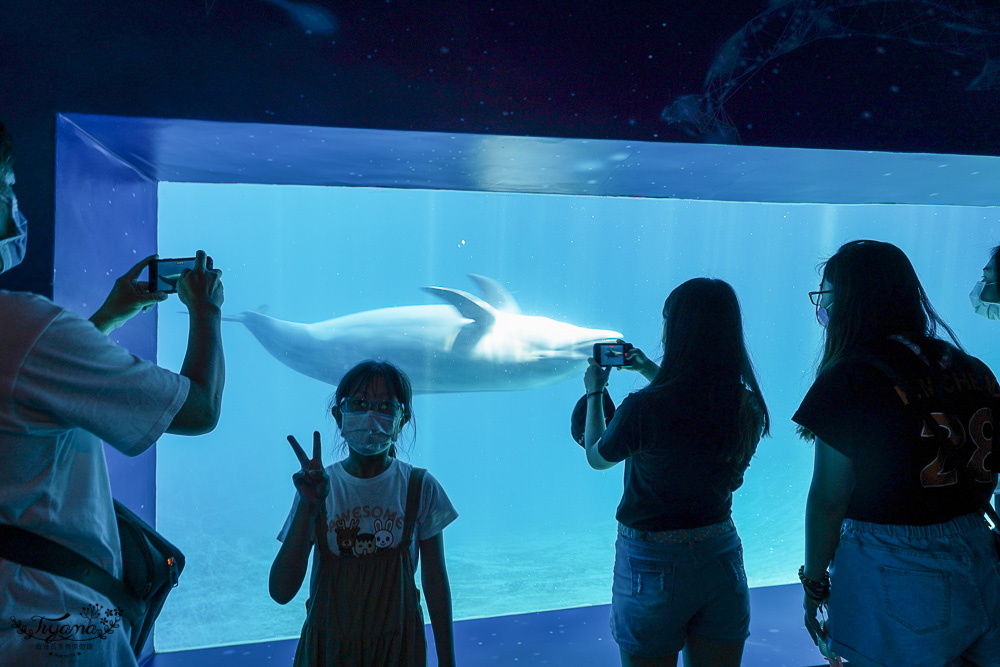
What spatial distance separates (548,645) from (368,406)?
2294mm

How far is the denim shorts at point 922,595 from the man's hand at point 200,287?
2093 millimetres

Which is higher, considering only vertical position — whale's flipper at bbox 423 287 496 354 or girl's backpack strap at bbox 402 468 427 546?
whale's flipper at bbox 423 287 496 354

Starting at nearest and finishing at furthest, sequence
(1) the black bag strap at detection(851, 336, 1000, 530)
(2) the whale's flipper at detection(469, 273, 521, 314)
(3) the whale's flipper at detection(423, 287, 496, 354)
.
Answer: (1) the black bag strap at detection(851, 336, 1000, 530), (3) the whale's flipper at detection(423, 287, 496, 354), (2) the whale's flipper at detection(469, 273, 521, 314)

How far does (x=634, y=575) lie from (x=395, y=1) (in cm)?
270

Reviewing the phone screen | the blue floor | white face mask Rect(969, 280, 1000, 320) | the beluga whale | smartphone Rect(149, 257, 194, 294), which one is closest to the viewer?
smartphone Rect(149, 257, 194, 294)

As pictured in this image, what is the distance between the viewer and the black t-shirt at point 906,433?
184 centimetres

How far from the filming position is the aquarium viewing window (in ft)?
10.1

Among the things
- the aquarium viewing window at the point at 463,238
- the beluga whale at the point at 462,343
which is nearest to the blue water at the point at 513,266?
the aquarium viewing window at the point at 463,238

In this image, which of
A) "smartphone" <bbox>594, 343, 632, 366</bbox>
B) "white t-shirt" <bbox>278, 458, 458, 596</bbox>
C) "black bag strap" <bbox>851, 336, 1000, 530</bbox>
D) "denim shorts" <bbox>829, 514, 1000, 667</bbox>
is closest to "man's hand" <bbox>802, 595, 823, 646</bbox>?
"denim shorts" <bbox>829, 514, 1000, 667</bbox>

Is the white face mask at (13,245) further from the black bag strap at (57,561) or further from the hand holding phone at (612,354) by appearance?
the hand holding phone at (612,354)

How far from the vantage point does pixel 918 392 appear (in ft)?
6.10

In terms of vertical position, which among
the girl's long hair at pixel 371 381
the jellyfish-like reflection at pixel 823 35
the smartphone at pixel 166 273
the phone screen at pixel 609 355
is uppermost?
the jellyfish-like reflection at pixel 823 35

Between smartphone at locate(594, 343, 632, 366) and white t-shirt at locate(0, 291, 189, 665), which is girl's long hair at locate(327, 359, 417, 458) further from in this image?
smartphone at locate(594, 343, 632, 366)

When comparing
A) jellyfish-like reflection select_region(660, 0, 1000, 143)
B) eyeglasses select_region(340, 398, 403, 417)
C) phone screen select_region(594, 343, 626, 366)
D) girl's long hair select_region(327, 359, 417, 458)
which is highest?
jellyfish-like reflection select_region(660, 0, 1000, 143)
